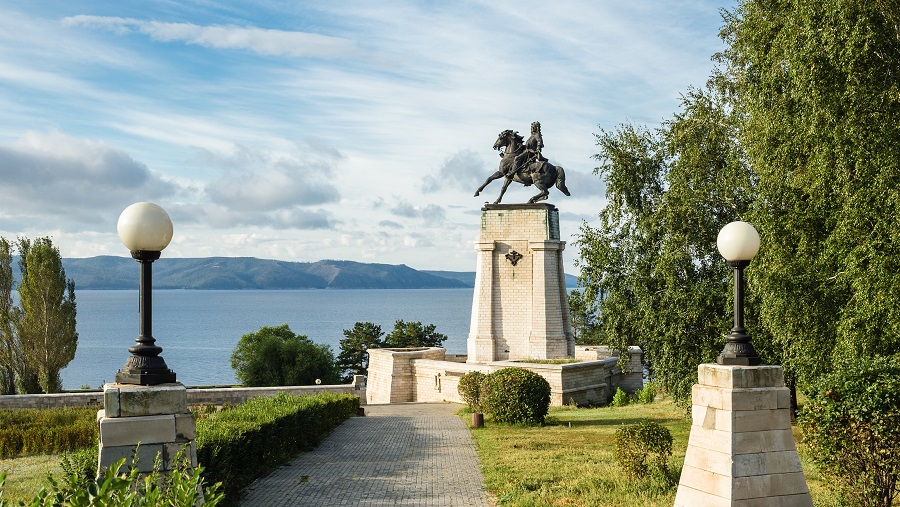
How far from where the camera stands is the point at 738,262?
8289mm

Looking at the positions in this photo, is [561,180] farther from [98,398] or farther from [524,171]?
[98,398]

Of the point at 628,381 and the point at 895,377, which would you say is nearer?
the point at 895,377

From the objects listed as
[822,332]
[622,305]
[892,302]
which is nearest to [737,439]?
[892,302]

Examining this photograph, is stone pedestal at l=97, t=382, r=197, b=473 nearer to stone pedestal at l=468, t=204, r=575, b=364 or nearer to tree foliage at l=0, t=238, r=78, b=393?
stone pedestal at l=468, t=204, r=575, b=364

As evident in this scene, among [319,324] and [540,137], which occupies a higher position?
[540,137]

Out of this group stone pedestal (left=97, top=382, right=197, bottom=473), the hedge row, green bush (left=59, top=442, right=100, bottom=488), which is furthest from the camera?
the hedge row

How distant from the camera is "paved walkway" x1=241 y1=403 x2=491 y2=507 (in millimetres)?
10602

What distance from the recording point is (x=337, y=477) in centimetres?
1216

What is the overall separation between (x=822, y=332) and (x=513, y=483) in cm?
625

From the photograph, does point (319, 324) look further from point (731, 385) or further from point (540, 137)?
point (731, 385)

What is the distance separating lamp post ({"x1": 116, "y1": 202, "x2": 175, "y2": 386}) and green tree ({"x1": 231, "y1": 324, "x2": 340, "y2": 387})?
31.9 meters

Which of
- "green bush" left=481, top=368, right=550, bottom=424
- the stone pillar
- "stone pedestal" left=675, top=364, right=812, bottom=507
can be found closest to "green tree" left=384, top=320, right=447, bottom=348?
the stone pillar

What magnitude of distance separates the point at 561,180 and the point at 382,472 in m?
16.9

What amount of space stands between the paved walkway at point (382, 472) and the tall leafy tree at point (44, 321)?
804 inches
